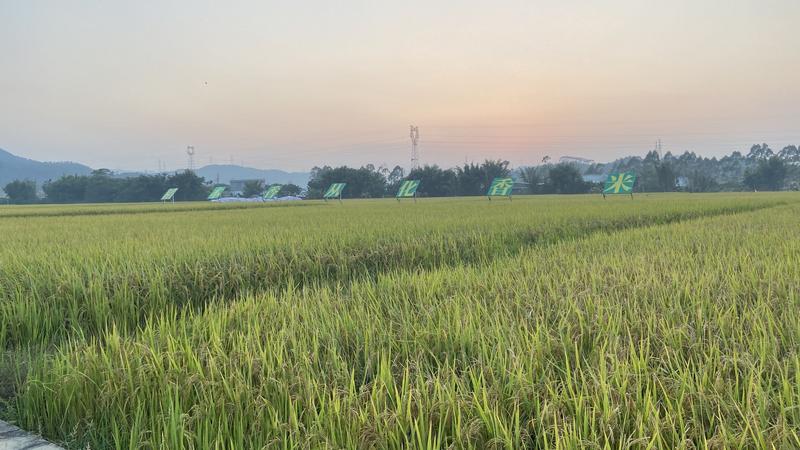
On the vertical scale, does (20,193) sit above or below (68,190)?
below

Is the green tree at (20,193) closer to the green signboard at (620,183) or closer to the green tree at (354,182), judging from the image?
the green tree at (354,182)

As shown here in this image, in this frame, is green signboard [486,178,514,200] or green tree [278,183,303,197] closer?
green signboard [486,178,514,200]

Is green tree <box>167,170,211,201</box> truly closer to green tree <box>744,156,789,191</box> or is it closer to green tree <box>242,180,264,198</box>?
green tree <box>242,180,264,198</box>

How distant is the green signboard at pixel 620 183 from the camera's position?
77.7 feet

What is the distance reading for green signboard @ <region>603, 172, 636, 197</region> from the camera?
933 inches

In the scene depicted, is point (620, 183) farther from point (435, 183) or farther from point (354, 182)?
point (354, 182)

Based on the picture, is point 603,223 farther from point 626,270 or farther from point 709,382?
point 709,382

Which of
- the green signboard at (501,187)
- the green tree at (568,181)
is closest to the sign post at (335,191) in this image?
the green signboard at (501,187)

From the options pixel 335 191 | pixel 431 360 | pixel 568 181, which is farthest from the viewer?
pixel 568 181

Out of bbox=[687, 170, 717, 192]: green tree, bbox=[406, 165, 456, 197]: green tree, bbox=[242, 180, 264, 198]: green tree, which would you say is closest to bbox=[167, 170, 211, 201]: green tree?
bbox=[242, 180, 264, 198]: green tree

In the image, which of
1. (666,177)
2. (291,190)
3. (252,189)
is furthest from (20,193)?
(666,177)

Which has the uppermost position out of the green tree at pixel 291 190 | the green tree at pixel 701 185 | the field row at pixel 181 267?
the green tree at pixel 291 190

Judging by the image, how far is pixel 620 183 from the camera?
81.3 ft

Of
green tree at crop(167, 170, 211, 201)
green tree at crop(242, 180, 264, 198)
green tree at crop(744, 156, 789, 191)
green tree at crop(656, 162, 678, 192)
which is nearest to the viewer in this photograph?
green tree at crop(656, 162, 678, 192)
